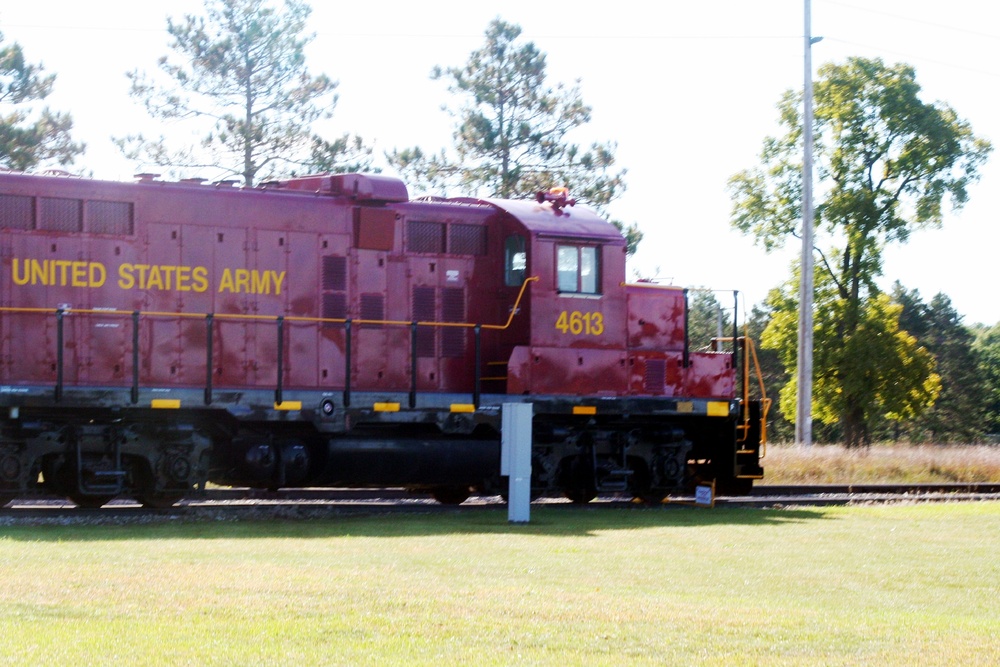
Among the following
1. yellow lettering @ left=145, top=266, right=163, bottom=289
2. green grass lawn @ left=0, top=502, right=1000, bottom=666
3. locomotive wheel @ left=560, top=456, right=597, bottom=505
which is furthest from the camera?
locomotive wheel @ left=560, top=456, right=597, bottom=505

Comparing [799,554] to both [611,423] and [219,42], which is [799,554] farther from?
[219,42]

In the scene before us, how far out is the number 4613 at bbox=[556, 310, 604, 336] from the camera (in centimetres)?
1688

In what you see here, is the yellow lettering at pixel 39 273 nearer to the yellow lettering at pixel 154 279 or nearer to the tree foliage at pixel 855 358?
the yellow lettering at pixel 154 279

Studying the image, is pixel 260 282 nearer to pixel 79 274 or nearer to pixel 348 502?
pixel 79 274

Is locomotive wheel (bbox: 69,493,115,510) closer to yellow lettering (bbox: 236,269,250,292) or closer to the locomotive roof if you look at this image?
yellow lettering (bbox: 236,269,250,292)

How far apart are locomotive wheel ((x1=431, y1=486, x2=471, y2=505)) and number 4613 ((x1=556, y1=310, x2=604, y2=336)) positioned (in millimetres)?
2695

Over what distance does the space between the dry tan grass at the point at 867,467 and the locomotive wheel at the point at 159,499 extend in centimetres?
1150

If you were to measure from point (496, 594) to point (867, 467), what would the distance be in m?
16.9

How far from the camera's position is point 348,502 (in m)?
17.2

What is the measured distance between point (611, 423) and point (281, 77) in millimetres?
22462

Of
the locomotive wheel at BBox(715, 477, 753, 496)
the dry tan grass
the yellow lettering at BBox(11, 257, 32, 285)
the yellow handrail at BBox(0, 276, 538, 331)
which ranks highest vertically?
the yellow lettering at BBox(11, 257, 32, 285)

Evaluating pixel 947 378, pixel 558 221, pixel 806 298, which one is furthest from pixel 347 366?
pixel 947 378

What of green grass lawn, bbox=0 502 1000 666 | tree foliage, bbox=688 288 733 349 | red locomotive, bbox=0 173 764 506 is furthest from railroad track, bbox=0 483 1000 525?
tree foliage, bbox=688 288 733 349

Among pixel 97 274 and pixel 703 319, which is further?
pixel 703 319
